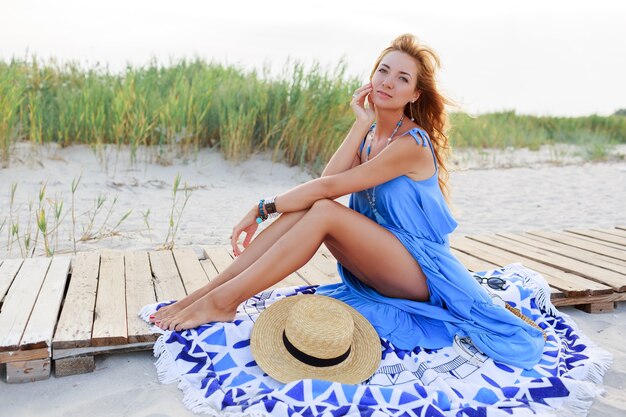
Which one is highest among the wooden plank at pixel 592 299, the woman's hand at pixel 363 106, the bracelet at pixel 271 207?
the woman's hand at pixel 363 106

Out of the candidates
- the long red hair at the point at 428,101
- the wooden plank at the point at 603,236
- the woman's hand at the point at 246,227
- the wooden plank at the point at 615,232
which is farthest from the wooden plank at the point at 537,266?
the woman's hand at the point at 246,227

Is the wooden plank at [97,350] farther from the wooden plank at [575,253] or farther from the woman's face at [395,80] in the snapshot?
the wooden plank at [575,253]

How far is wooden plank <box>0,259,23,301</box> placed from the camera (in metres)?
3.15

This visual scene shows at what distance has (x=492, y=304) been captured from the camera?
2.82 m

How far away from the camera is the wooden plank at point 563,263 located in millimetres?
3596

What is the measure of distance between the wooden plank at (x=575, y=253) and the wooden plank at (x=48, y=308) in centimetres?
321

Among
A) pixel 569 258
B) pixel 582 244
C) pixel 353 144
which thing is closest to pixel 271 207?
pixel 353 144

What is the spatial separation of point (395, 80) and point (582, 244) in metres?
2.46

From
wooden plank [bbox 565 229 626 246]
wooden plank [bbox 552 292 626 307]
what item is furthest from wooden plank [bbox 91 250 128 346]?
wooden plank [bbox 565 229 626 246]

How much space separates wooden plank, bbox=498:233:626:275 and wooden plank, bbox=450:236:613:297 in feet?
0.94

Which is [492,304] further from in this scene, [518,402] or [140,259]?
[140,259]

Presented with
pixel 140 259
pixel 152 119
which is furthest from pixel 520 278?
pixel 152 119

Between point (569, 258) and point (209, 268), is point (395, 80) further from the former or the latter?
point (569, 258)

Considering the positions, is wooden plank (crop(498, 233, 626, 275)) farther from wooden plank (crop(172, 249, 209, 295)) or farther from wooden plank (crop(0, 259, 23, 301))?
wooden plank (crop(0, 259, 23, 301))
